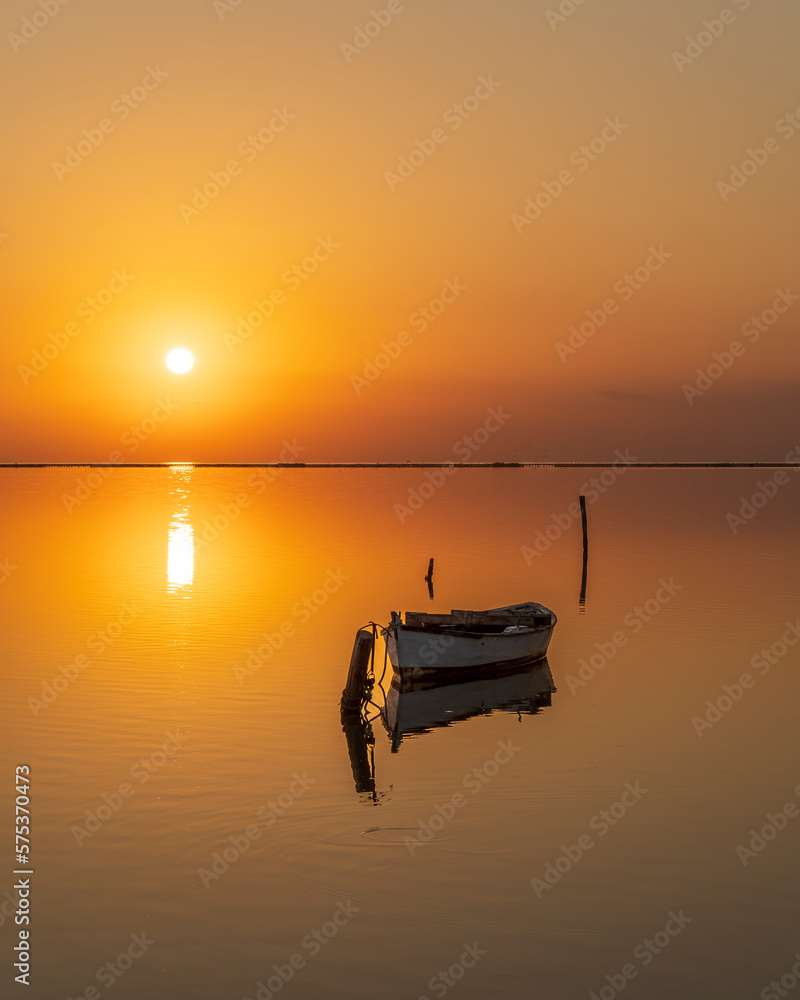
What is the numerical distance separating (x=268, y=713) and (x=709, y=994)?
547 inches

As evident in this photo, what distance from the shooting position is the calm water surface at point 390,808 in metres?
12.4

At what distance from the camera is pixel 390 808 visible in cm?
1753

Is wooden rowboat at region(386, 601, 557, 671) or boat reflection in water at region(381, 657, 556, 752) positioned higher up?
wooden rowboat at region(386, 601, 557, 671)

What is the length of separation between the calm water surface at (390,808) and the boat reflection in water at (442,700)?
0.25m

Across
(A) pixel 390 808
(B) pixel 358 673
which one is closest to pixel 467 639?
(B) pixel 358 673

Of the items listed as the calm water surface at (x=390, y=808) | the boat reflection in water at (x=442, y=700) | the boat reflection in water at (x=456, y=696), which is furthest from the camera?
the boat reflection in water at (x=456, y=696)

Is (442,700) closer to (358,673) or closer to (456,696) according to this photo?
(456,696)

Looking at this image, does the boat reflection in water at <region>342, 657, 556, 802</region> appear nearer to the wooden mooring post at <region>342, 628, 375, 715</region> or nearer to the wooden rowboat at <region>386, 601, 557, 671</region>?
the wooden rowboat at <region>386, 601, 557, 671</region>

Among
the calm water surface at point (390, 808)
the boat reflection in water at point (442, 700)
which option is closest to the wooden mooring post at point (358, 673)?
the boat reflection in water at point (442, 700)

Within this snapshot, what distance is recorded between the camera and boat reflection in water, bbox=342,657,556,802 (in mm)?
23031

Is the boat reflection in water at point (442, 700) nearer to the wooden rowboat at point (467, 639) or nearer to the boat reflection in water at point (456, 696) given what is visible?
the boat reflection in water at point (456, 696)

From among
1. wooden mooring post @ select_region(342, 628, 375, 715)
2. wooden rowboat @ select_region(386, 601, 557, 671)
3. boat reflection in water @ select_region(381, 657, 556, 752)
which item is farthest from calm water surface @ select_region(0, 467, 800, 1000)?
wooden rowboat @ select_region(386, 601, 557, 671)

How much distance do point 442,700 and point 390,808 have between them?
363 inches

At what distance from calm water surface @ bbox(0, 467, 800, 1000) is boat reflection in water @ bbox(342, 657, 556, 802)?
0.82 ft
